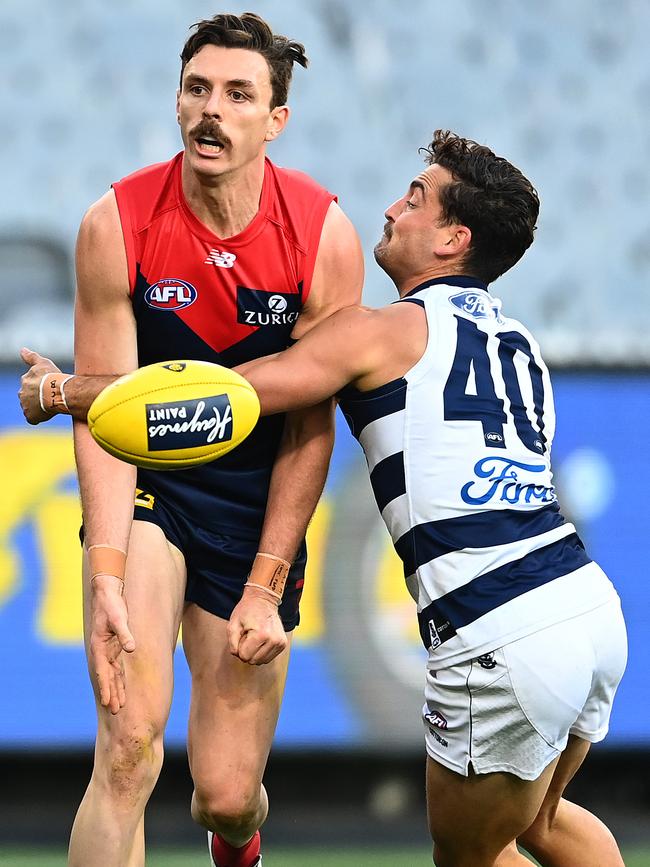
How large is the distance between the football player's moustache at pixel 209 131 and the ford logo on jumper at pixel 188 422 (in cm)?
79

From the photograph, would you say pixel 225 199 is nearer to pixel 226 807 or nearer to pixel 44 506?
pixel 226 807

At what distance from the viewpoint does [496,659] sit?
11.9 feet

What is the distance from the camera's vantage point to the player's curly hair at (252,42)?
12.7ft

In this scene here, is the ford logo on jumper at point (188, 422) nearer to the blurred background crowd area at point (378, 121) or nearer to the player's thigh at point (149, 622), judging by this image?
the player's thigh at point (149, 622)

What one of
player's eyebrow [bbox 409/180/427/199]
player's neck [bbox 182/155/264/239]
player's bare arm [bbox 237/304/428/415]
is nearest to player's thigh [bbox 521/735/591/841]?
player's bare arm [bbox 237/304/428/415]

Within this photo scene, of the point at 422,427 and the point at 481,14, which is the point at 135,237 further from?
the point at 481,14

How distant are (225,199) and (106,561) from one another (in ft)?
3.65

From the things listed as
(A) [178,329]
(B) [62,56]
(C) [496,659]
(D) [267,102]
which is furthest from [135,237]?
(B) [62,56]

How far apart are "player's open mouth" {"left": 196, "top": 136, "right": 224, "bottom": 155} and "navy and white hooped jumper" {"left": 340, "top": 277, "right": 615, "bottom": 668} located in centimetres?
72

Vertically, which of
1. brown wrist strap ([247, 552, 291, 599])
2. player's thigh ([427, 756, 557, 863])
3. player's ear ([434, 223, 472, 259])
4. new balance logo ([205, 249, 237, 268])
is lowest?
player's thigh ([427, 756, 557, 863])

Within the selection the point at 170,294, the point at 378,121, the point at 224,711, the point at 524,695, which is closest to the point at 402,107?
the point at 378,121

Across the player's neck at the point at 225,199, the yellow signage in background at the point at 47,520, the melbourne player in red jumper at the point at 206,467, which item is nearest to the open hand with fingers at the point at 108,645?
the melbourne player in red jumper at the point at 206,467

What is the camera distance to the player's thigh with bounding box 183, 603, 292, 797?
4098mm

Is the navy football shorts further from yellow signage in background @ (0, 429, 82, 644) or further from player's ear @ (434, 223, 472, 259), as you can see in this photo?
yellow signage in background @ (0, 429, 82, 644)
